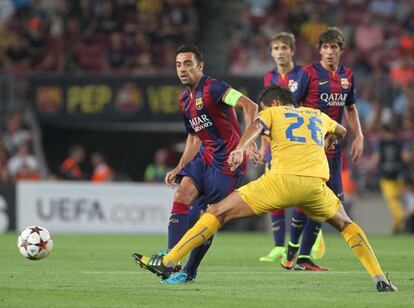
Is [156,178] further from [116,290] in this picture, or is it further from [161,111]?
[116,290]

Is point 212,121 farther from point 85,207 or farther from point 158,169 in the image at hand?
point 158,169

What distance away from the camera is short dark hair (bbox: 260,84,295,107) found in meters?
9.53

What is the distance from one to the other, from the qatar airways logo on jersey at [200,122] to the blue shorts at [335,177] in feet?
6.95

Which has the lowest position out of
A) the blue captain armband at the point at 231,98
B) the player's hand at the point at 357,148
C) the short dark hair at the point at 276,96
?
the player's hand at the point at 357,148

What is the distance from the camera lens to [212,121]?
10.4m

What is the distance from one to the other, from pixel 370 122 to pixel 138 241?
25.7ft

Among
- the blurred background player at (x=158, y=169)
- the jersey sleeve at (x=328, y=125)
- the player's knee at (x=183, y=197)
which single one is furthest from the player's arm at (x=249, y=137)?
the blurred background player at (x=158, y=169)

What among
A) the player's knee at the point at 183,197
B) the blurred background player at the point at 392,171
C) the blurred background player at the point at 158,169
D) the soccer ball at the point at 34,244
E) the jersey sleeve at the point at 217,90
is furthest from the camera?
the blurred background player at the point at 158,169

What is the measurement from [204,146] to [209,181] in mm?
404

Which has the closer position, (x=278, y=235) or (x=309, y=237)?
(x=309, y=237)

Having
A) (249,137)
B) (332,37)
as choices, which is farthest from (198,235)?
(332,37)

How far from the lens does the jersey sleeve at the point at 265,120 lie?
30.6 ft

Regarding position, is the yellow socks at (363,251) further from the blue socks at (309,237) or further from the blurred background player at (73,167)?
the blurred background player at (73,167)

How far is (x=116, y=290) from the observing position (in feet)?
31.2
